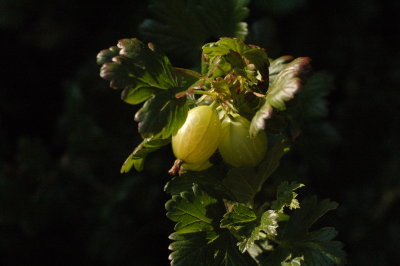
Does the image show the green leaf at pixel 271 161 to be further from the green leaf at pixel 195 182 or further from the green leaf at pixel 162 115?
the green leaf at pixel 162 115

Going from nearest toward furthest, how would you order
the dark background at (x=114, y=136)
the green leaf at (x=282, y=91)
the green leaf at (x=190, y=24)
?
the green leaf at (x=282, y=91) < the green leaf at (x=190, y=24) < the dark background at (x=114, y=136)

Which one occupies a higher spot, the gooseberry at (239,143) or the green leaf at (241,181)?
the gooseberry at (239,143)

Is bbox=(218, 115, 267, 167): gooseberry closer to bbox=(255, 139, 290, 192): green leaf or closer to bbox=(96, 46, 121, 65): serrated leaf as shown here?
bbox=(255, 139, 290, 192): green leaf

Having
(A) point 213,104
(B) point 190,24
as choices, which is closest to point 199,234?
(A) point 213,104

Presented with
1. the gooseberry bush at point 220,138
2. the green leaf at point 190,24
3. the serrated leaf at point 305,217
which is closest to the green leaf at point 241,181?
the gooseberry bush at point 220,138

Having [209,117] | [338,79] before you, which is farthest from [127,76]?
[338,79]

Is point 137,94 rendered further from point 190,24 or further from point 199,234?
point 190,24

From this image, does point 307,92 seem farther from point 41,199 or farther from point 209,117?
point 41,199
